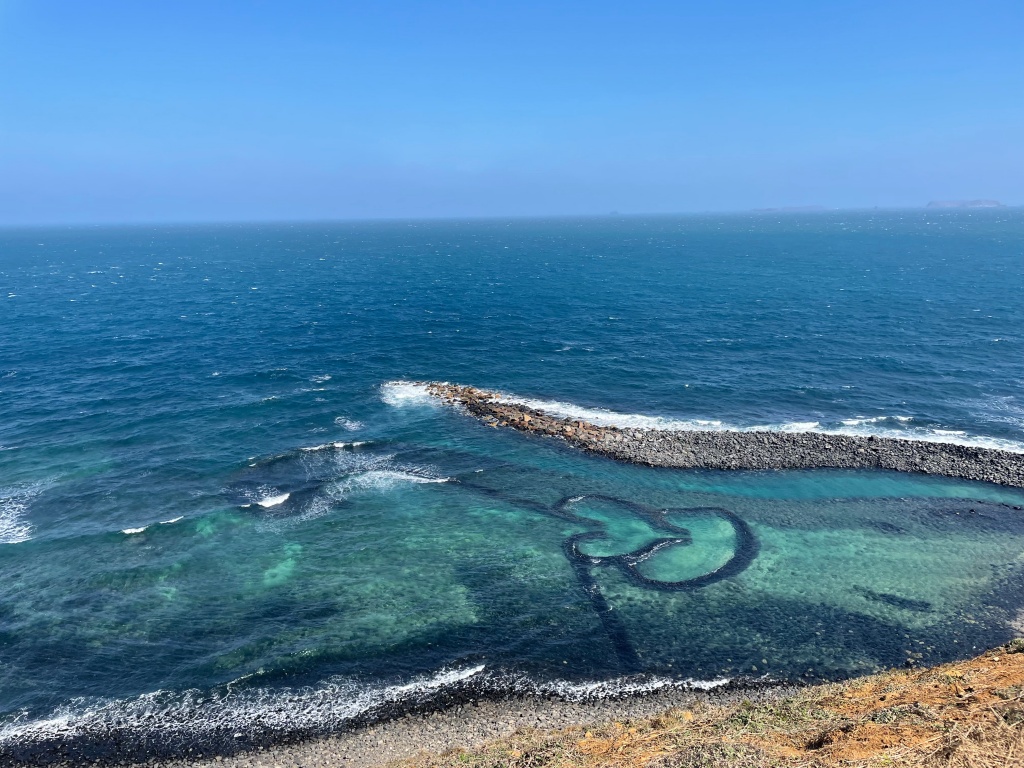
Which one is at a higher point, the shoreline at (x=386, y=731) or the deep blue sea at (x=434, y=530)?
the deep blue sea at (x=434, y=530)

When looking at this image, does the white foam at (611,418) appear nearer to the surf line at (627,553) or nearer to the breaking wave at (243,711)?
the surf line at (627,553)

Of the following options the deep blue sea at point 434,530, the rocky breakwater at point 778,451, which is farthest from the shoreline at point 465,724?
the rocky breakwater at point 778,451

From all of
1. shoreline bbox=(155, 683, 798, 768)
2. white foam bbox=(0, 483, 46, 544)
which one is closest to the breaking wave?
shoreline bbox=(155, 683, 798, 768)

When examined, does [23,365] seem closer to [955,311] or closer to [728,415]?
[728,415]

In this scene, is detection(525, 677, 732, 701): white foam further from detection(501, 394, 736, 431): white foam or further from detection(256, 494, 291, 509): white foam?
detection(501, 394, 736, 431): white foam

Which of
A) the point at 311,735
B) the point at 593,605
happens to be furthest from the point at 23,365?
the point at 593,605

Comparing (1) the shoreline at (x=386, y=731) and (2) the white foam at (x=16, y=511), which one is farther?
(2) the white foam at (x=16, y=511)
